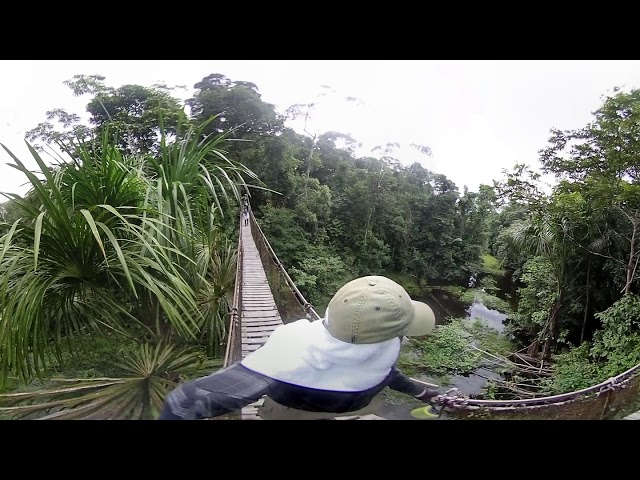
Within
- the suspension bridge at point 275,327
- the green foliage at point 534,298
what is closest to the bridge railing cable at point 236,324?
the suspension bridge at point 275,327

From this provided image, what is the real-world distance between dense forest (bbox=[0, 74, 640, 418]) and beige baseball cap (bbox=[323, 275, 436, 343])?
0.29 ft

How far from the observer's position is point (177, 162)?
1.75m

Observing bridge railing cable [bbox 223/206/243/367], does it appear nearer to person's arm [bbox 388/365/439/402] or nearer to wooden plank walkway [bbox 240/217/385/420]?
wooden plank walkway [bbox 240/217/385/420]

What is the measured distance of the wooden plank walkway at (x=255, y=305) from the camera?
1782mm

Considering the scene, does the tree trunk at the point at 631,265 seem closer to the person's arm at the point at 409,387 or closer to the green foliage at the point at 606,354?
the green foliage at the point at 606,354

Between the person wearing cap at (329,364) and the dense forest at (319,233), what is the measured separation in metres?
0.09

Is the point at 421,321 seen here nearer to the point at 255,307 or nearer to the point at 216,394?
the point at 255,307

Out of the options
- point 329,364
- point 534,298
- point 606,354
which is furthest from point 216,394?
point 606,354

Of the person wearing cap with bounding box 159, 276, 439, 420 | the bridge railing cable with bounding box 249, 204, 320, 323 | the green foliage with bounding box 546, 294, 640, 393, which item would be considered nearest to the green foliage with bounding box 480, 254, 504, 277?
the person wearing cap with bounding box 159, 276, 439, 420
